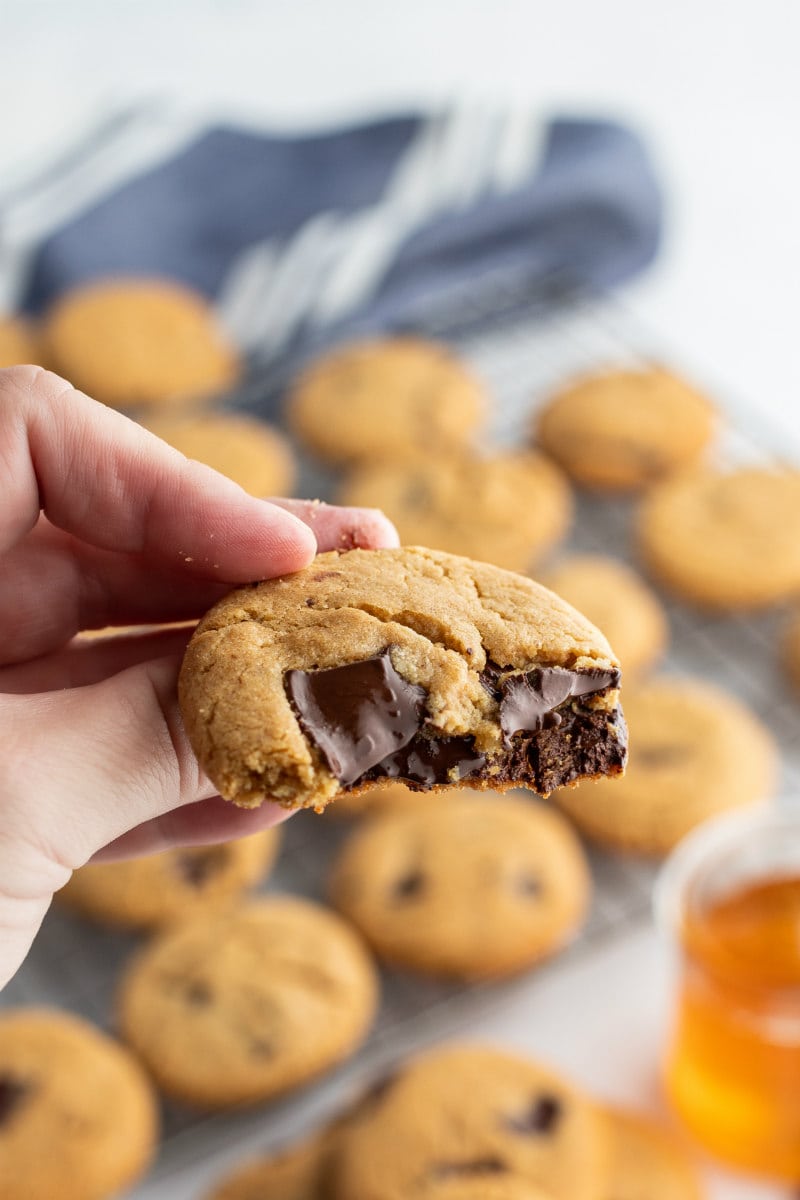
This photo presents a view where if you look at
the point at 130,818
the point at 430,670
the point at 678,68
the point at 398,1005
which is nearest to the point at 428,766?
the point at 430,670

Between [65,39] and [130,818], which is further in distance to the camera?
[65,39]

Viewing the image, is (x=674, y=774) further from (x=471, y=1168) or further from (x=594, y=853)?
(x=471, y=1168)

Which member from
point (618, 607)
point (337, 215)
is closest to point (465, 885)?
point (618, 607)

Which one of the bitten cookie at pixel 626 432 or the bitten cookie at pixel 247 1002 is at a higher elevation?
the bitten cookie at pixel 626 432

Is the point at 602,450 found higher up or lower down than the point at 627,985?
higher up

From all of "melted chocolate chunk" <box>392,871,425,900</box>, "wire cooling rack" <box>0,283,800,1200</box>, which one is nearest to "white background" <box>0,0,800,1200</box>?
"wire cooling rack" <box>0,283,800,1200</box>

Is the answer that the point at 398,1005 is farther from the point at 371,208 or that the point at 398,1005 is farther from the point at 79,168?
the point at 79,168

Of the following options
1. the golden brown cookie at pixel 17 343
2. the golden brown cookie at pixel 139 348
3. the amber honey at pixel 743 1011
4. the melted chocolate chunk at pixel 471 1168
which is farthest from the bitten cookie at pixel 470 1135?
the golden brown cookie at pixel 17 343

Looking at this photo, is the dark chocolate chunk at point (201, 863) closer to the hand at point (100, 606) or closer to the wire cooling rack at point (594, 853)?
the wire cooling rack at point (594, 853)
